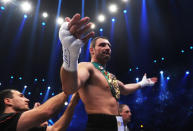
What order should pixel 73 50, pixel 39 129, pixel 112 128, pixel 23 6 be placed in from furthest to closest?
pixel 23 6
pixel 39 129
pixel 112 128
pixel 73 50

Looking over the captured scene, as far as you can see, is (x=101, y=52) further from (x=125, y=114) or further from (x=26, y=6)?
→ (x=26, y=6)

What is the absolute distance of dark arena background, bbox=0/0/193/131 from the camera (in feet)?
25.9

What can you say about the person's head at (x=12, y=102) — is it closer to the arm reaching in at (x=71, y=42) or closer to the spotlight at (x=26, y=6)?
the arm reaching in at (x=71, y=42)

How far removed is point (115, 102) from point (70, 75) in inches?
33.4

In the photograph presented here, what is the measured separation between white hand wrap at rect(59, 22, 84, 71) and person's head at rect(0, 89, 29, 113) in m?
1.10

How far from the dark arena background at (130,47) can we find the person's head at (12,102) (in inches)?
264

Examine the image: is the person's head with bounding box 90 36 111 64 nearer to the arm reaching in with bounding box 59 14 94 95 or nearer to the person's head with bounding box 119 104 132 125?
the arm reaching in with bounding box 59 14 94 95

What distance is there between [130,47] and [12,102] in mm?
8981

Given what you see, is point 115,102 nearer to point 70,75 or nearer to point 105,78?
point 105,78

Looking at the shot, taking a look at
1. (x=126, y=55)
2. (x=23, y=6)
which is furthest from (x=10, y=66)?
(x=126, y=55)

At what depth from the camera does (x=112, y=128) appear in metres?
1.56

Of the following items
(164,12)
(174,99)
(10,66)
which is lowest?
(174,99)

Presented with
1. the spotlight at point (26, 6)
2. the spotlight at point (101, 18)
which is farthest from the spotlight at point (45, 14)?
the spotlight at point (101, 18)

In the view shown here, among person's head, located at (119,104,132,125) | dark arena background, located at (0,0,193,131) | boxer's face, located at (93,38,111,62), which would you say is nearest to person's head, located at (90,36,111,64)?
boxer's face, located at (93,38,111,62)
